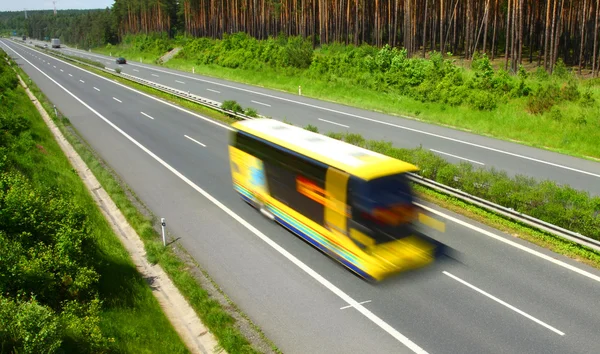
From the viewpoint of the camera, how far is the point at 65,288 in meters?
10.2

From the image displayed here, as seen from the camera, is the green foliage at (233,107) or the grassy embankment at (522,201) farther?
the green foliage at (233,107)

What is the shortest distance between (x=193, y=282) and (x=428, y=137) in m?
18.7

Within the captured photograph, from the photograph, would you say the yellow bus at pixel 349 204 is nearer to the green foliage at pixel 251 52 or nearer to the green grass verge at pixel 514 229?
the green grass verge at pixel 514 229

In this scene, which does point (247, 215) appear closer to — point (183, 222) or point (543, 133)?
point (183, 222)

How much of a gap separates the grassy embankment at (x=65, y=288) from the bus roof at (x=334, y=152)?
17.9 feet

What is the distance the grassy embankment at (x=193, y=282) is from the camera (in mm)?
10195

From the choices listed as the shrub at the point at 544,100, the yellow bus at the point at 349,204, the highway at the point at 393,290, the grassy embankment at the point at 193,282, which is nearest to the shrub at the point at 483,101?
the shrub at the point at 544,100

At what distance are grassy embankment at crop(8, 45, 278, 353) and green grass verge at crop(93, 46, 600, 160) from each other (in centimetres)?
1959

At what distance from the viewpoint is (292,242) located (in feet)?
48.0

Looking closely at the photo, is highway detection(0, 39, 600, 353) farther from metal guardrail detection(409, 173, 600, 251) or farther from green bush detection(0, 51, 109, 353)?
green bush detection(0, 51, 109, 353)

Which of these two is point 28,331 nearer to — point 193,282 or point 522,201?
point 193,282

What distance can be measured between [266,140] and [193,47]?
74990 mm

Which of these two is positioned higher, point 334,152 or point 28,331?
point 334,152

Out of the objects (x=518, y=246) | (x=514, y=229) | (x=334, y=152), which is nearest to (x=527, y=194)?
(x=514, y=229)
